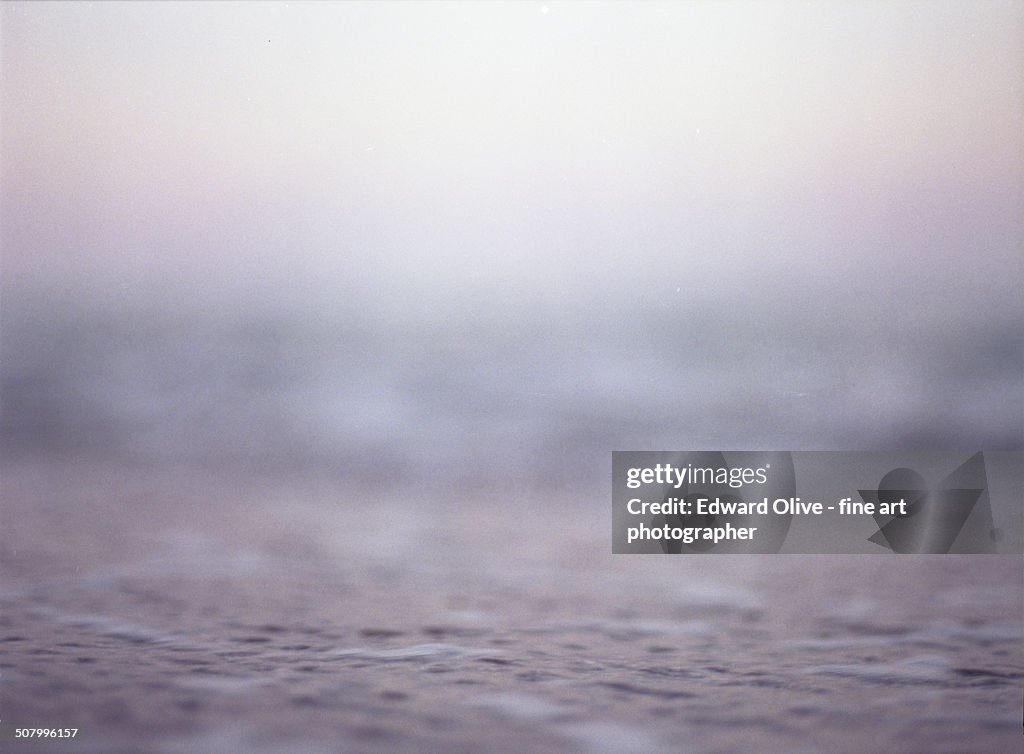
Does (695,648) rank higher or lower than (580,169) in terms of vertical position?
lower

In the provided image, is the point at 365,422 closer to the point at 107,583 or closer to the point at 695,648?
the point at 107,583

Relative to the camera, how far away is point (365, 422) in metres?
1.34

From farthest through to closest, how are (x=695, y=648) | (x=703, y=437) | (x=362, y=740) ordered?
(x=703, y=437) < (x=695, y=648) < (x=362, y=740)

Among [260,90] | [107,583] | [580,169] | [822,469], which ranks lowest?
[107,583]

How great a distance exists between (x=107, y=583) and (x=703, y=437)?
844mm

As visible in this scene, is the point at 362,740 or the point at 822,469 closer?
the point at 362,740

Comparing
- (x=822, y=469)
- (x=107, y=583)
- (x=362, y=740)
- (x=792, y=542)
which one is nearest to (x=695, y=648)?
(x=792, y=542)

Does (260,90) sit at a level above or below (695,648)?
above

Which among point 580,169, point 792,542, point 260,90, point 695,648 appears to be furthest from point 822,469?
point 260,90

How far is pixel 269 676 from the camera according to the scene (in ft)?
3.92

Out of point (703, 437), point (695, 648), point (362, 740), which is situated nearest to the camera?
point (362, 740)

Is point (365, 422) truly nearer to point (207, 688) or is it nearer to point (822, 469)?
point (207, 688)

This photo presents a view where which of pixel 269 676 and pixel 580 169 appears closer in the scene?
pixel 269 676

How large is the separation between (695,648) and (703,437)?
29cm
